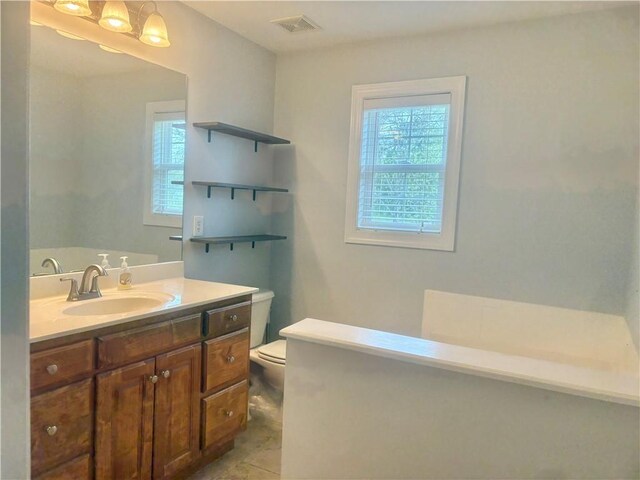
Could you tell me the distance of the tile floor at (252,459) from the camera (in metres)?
2.17

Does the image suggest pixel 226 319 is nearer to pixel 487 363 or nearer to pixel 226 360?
pixel 226 360

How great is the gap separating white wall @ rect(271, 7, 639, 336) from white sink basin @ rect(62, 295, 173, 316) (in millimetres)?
1291

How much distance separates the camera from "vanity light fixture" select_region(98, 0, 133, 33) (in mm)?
1954

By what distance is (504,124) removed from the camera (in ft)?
8.23

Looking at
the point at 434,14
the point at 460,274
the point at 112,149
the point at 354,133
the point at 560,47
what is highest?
the point at 434,14

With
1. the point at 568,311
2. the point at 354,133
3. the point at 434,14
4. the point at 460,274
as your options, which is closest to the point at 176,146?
the point at 354,133

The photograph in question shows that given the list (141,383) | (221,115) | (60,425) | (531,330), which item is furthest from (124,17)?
(531,330)

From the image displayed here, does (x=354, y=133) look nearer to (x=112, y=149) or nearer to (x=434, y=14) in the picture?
(x=434, y=14)

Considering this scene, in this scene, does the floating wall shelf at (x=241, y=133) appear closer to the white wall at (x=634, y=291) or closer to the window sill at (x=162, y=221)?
the window sill at (x=162, y=221)

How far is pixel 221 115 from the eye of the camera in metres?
2.71

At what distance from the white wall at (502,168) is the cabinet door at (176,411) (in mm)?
1254

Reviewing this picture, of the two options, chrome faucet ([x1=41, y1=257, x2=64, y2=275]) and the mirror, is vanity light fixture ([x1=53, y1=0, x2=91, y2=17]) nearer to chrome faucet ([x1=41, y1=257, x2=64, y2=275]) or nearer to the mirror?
the mirror

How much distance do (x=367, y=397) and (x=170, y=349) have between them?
0.91 metres

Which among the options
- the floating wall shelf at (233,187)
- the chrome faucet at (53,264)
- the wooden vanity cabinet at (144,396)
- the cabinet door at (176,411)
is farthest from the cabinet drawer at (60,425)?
the floating wall shelf at (233,187)
